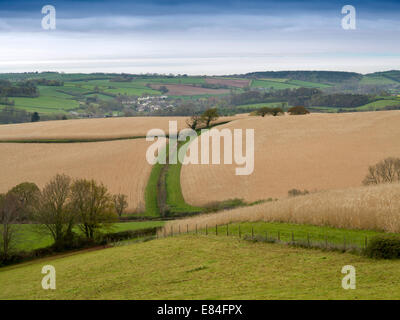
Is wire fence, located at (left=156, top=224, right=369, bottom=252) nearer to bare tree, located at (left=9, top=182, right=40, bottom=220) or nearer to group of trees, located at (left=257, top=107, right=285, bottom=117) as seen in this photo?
bare tree, located at (left=9, top=182, right=40, bottom=220)

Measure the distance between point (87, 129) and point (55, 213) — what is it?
67954mm

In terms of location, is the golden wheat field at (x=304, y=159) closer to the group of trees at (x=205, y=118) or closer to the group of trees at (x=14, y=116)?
the group of trees at (x=205, y=118)

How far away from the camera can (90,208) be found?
46594 mm

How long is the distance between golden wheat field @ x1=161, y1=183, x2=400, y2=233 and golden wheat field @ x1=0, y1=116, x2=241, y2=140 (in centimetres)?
6206

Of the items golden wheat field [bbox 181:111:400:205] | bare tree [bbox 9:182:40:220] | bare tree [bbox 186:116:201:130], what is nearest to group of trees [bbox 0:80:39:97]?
bare tree [bbox 186:116:201:130]

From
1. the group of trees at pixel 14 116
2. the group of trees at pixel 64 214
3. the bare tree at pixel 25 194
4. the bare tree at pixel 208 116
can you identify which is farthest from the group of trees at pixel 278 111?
the group of trees at pixel 64 214

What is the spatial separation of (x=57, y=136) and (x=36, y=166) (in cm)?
2641

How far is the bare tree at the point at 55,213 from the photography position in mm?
44094

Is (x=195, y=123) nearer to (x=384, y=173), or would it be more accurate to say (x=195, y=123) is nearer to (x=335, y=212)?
(x=384, y=173)

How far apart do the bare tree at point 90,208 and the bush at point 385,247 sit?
1062 inches
